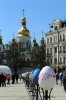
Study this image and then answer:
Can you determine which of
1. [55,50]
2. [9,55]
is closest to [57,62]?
[55,50]

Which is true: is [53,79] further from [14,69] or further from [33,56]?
[14,69]

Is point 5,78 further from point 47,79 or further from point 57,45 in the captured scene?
point 57,45

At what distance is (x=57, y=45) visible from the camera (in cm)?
7150

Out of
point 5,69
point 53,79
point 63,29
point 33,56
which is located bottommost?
point 53,79

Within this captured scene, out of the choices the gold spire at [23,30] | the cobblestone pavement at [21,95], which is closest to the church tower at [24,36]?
the gold spire at [23,30]

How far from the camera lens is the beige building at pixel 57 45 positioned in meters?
69.2

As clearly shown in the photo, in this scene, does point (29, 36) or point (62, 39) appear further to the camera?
point (29, 36)

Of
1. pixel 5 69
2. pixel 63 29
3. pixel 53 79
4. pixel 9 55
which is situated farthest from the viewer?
pixel 9 55

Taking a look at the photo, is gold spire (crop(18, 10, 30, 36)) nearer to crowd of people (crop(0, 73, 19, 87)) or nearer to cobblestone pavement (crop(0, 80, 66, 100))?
crowd of people (crop(0, 73, 19, 87))

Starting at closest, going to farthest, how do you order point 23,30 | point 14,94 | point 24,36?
point 14,94
point 24,36
point 23,30

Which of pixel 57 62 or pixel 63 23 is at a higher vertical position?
pixel 63 23

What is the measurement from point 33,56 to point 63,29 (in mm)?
10221

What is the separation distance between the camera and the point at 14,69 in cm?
7812

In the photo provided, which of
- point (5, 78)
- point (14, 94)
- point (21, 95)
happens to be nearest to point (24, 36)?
point (5, 78)
